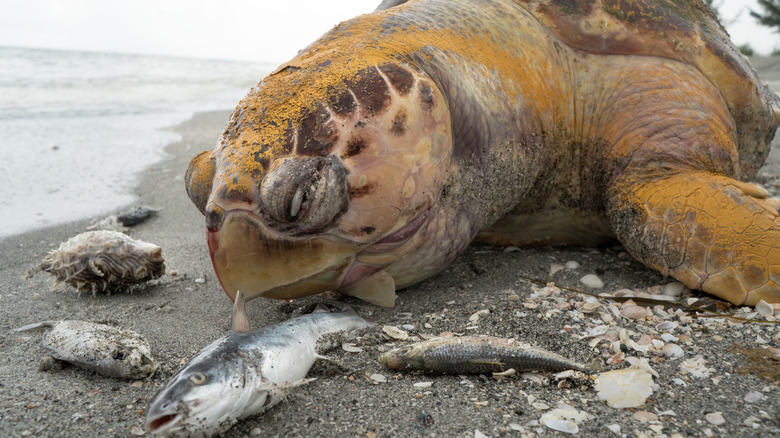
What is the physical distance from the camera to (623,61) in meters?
2.54

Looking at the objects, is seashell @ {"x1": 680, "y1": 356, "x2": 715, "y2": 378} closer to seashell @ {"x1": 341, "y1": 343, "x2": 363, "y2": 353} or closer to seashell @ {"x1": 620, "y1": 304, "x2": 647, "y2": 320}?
seashell @ {"x1": 620, "y1": 304, "x2": 647, "y2": 320}

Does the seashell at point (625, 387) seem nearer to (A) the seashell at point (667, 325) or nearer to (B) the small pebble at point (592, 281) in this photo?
(A) the seashell at point (667, 325)

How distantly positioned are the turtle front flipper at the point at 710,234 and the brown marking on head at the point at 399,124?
1030 mm

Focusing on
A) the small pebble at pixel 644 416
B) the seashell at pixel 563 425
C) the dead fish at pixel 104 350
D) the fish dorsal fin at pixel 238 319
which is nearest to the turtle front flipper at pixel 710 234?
the small pebble at pixel 644 416

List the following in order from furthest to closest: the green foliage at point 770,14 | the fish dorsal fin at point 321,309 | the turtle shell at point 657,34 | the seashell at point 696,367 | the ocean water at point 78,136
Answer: the green foliage at point 770,14 < the ocean water at point 78,136 < the turtle shell at point 657,34 < the fish dorsal fin at point 321,309 < the seashell at point 696,367

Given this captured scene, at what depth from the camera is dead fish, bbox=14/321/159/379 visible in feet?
5.31

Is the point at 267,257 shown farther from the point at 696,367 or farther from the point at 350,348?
the point at 696,367

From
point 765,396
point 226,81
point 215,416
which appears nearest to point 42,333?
point 215,416

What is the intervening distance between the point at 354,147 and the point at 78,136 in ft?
19.2

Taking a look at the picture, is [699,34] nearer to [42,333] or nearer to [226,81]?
[42,333]

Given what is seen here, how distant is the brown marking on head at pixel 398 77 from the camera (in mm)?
1750

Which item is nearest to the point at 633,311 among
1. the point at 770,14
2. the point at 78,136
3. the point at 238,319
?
the point at 238,319

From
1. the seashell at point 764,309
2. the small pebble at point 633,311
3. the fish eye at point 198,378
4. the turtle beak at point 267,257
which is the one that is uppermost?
the turtle beak at point 267,257

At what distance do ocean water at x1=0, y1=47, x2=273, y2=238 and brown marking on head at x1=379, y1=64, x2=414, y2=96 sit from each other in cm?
264
